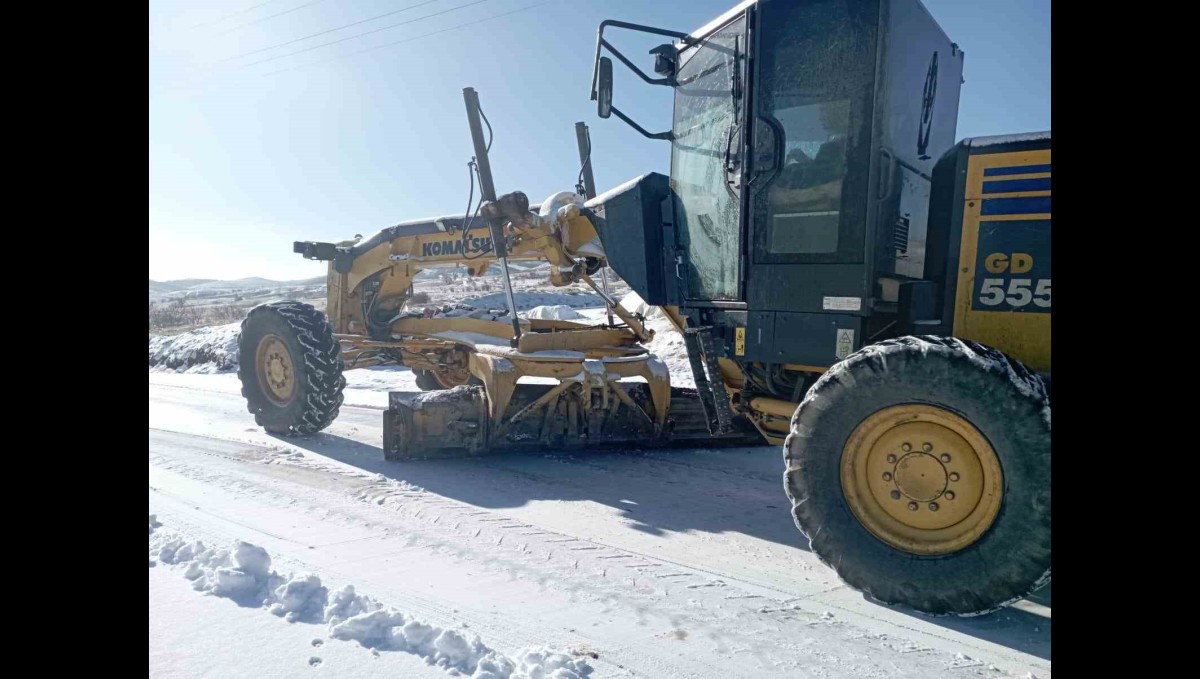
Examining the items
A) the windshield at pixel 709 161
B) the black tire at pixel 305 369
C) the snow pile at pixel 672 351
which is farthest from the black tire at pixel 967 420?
the snow pile at pixel 672 351

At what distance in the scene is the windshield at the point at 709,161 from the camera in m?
3.88

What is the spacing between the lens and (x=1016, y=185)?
3160 millimetres

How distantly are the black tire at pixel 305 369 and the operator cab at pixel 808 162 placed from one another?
152 inches

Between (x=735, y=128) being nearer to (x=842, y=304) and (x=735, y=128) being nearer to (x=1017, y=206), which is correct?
(x=842, y=304)

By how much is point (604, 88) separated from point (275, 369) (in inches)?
184

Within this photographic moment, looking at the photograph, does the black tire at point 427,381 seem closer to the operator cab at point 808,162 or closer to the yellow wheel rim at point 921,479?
the operator cab at point 808,162

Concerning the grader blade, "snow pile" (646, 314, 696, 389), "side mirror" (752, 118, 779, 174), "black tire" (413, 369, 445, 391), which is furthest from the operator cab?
"snow pile" (646, 314, 696, 389)

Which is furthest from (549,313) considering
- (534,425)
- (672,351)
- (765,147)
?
(672,351)

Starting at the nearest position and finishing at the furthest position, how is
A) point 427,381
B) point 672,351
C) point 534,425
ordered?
point 534,425 < point 427,381 < point 672,351
